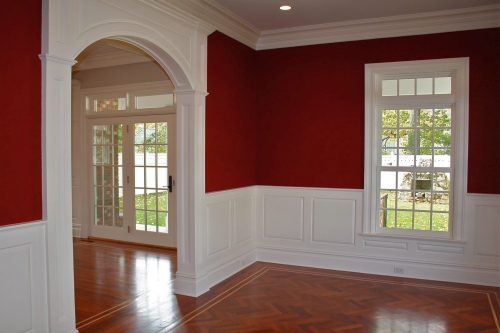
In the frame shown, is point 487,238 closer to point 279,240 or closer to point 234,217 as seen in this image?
point 279,240

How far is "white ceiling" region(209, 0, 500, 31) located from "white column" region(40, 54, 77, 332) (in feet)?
6.91

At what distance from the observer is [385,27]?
495cm

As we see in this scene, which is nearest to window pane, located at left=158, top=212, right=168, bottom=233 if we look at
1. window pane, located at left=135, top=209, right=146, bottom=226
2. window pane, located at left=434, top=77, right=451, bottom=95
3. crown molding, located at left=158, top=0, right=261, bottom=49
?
window pane, located at left=135, top=209, right=146, bottom=226

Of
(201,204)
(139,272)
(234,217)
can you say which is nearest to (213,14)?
(201,204)

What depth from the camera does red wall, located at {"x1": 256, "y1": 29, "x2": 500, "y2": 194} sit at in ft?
15.3

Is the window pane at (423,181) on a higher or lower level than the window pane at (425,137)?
lower

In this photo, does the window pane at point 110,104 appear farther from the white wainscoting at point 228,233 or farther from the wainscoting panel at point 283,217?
the wainscoting panel at point 283,217

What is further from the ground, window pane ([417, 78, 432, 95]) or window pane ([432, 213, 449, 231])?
window pane ([417, 78, 432, 95])

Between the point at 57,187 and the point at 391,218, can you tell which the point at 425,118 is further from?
the point at 57,187

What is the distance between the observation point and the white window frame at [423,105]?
186 inches

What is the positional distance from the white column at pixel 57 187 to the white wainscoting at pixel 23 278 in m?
0.05

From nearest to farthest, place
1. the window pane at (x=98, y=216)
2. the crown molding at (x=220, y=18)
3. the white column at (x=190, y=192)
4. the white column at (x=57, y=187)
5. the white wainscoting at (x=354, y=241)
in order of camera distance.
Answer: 1. the white column at (x=57, y=187)
2. the crown molding at (x=220, y=18)
3. the white column at (x=190, y=192)
4. the white wainscoting at (x=354, y=241)
5. the window pane at (x=98, y=216)

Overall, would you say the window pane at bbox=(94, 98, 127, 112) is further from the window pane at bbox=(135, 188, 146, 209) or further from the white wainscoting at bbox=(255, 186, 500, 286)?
the white wainscoting at bbox=(255, 186, 500, 286)

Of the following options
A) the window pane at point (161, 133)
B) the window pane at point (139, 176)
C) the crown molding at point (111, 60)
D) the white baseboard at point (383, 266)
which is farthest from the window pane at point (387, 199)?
the crown molding at point (111, 60)
